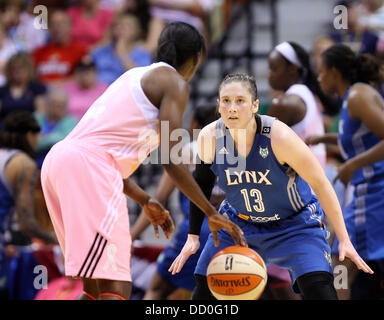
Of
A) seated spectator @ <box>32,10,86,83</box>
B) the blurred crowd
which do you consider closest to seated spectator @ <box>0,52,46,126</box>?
the blurred crowd

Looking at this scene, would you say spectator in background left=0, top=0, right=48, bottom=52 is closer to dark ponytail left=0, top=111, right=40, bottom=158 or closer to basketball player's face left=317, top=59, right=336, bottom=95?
dark ponytail left=0, top=111, right=40, bottom=158

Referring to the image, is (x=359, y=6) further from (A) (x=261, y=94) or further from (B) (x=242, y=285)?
(B) (x=242, y=285)

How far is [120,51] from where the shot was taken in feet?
24.8

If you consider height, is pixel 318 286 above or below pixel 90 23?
below

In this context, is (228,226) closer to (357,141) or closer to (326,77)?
(357,141)

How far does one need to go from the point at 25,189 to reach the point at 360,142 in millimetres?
2595

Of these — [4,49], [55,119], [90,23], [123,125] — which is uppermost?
[90,23]

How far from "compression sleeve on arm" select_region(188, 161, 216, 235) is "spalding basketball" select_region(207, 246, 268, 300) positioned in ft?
1.44

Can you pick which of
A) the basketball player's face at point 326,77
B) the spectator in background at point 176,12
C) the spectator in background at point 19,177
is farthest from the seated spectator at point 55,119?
the basketball player's face at point 326,77

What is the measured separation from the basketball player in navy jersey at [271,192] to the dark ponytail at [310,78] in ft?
4.68

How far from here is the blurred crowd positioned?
598 centimetres

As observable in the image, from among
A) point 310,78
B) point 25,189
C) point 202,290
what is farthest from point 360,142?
point 25,189

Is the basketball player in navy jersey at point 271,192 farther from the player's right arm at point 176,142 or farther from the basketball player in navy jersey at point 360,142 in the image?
the basketball player in navy jersey at point 360,142
